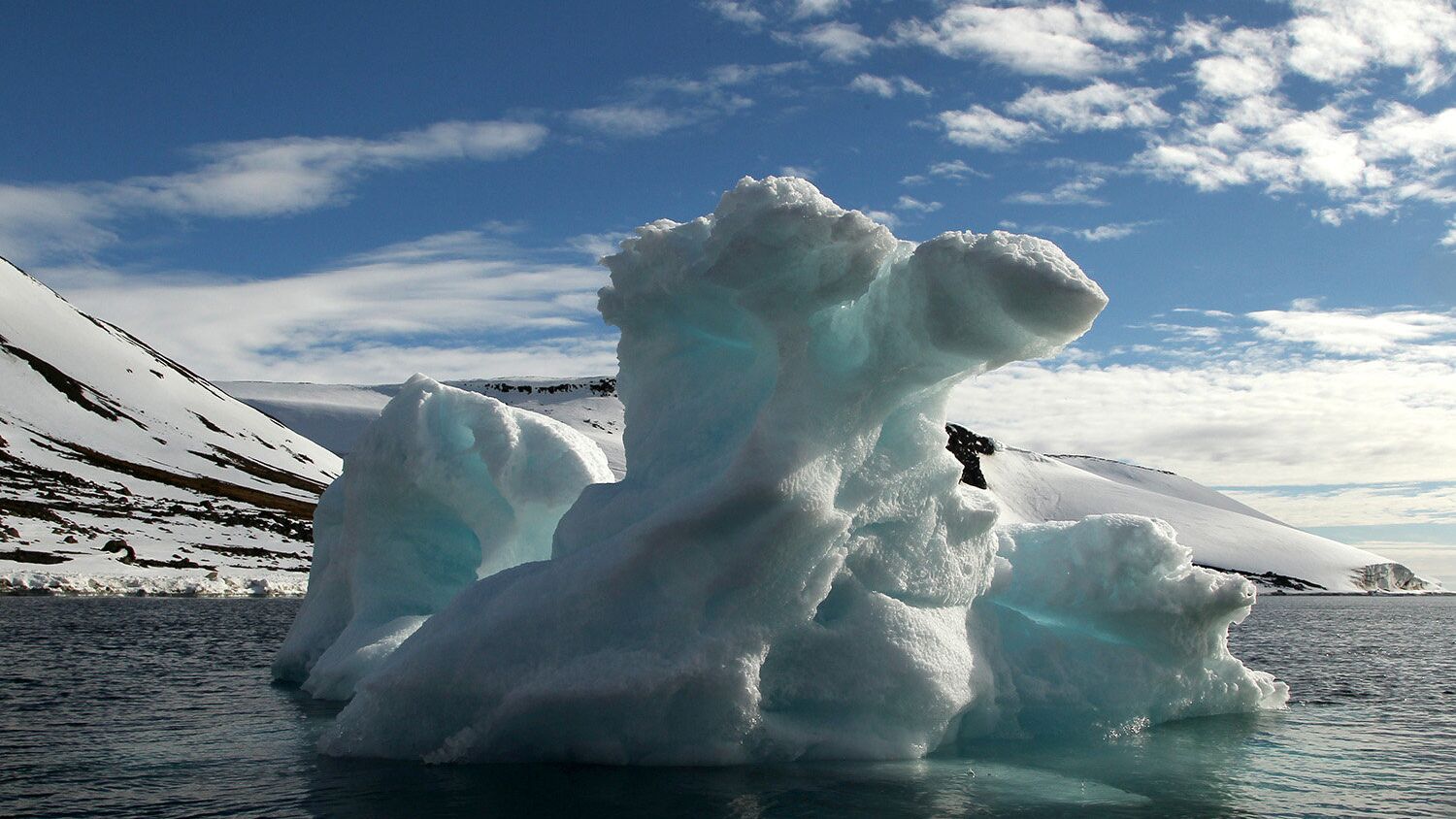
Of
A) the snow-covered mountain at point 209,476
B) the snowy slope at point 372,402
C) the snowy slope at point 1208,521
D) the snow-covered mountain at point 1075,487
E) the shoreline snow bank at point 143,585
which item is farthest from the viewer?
the snowy slope at point 372,402

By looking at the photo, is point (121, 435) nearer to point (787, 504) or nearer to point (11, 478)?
point (11, 478)

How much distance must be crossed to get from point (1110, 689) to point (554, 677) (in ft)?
26.9

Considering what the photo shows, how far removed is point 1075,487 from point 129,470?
104 m

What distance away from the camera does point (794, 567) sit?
12586 mm

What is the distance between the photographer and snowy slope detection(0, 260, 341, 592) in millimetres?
60750

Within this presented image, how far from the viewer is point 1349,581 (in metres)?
122

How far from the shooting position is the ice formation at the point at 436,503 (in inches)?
745

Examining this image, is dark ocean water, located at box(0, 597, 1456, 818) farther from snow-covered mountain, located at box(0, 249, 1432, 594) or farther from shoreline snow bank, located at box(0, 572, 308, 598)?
snow-covered mountain, located at box(0, 249, 1432, 594)

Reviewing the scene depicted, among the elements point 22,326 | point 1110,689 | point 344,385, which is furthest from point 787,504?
point 344,385

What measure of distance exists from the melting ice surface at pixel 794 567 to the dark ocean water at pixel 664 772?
60cm

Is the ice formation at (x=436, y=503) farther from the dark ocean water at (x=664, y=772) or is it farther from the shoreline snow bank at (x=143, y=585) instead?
the shoreline snow bank at (x=143, y=585)

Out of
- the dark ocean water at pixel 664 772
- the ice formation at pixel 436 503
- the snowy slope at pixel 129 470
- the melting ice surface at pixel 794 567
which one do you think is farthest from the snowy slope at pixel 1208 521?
the melting ice surface at pixel 794 567

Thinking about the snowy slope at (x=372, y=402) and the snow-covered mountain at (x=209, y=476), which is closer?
the snow-covered mountain at (x=209, y=476)

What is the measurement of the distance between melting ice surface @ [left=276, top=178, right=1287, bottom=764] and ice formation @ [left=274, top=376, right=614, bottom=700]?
134 inches
